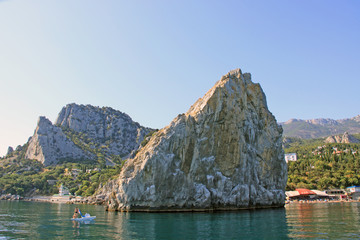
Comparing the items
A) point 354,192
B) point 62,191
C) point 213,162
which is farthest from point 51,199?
point 354,192

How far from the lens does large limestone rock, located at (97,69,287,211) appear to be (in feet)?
202

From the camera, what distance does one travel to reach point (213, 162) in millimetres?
66875

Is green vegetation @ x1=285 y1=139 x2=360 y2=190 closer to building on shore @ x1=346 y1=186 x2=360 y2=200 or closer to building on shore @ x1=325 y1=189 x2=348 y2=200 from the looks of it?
building on shore @ x1=325 y1=189 x2=348 y2=200

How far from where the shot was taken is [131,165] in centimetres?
6525

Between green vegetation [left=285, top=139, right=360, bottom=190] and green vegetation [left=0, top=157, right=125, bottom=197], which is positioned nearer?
green vegetation [left=285, top=139, right=360, bottom=190]

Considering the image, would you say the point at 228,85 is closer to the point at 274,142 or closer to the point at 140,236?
the point at 274,142

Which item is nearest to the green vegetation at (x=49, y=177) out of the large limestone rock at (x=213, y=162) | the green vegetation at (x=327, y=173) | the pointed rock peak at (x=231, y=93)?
the large limestone rock at (x=213, y=162)

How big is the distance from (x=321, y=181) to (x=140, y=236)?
370 ft

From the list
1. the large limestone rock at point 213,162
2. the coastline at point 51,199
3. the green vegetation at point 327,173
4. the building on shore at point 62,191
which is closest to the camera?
the large limestone rock at point 213,162

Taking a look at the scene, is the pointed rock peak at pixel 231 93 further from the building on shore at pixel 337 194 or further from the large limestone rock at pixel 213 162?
the building on shore at pixel 337 194

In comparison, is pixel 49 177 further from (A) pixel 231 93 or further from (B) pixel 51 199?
(A) pixel 231 93

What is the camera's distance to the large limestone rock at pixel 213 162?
61438 mm

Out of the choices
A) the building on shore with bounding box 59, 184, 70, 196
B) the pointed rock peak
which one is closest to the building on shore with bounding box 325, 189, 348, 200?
the pointed rock peak

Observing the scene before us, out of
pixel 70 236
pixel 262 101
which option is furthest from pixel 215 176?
pixel 70 236
